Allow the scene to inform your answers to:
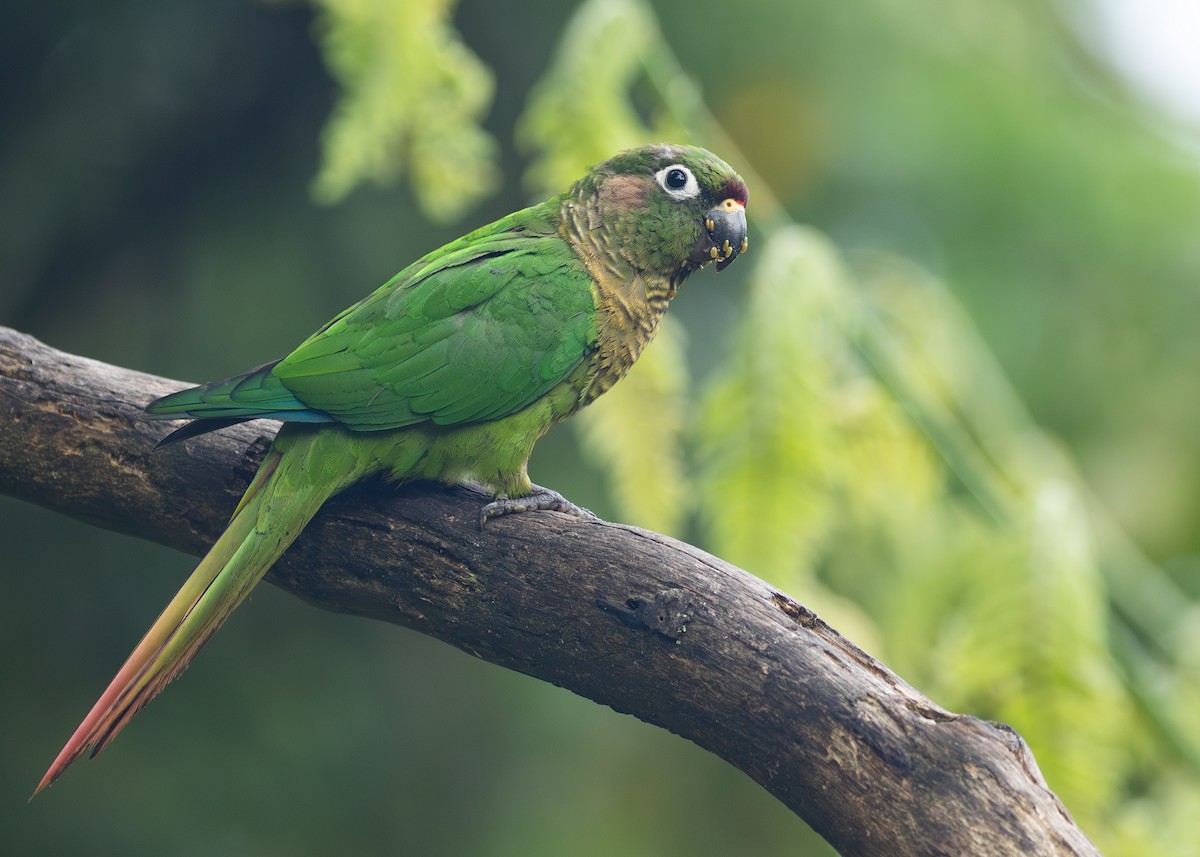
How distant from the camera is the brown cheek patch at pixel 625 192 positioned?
9.02 ft

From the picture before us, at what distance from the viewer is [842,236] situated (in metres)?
5.92

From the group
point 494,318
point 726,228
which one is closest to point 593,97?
point 726,228

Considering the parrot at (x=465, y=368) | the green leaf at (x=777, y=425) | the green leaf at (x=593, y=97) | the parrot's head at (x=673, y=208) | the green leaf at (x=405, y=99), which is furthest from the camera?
the green leaf at (x=405, y=99)

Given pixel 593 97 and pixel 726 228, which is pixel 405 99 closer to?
pixel 593 97

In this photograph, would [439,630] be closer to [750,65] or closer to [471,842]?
[471,842]

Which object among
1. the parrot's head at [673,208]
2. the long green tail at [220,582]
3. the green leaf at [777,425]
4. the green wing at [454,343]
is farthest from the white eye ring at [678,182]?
the long green tail at [220,582]

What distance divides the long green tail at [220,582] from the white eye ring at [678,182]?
1152 mm

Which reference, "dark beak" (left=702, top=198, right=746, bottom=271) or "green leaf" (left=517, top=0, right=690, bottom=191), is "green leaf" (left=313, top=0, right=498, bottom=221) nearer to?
"green leaf" (left=517, top=0, right=690, bottom=191)

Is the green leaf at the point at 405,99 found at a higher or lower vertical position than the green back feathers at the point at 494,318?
higher

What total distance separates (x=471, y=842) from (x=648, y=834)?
946 mm

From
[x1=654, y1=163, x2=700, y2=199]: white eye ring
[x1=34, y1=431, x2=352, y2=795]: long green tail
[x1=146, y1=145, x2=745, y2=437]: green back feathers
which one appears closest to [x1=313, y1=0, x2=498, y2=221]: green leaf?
[x1=146, y1=145, x2=745, y2=437]: green back feathers

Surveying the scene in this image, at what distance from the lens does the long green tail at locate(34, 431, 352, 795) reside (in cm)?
190

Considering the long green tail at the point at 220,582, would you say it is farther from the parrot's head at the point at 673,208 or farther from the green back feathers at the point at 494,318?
the parrot's head at the point at 673,208

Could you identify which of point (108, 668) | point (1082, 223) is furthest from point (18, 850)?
point (1082, 223)
